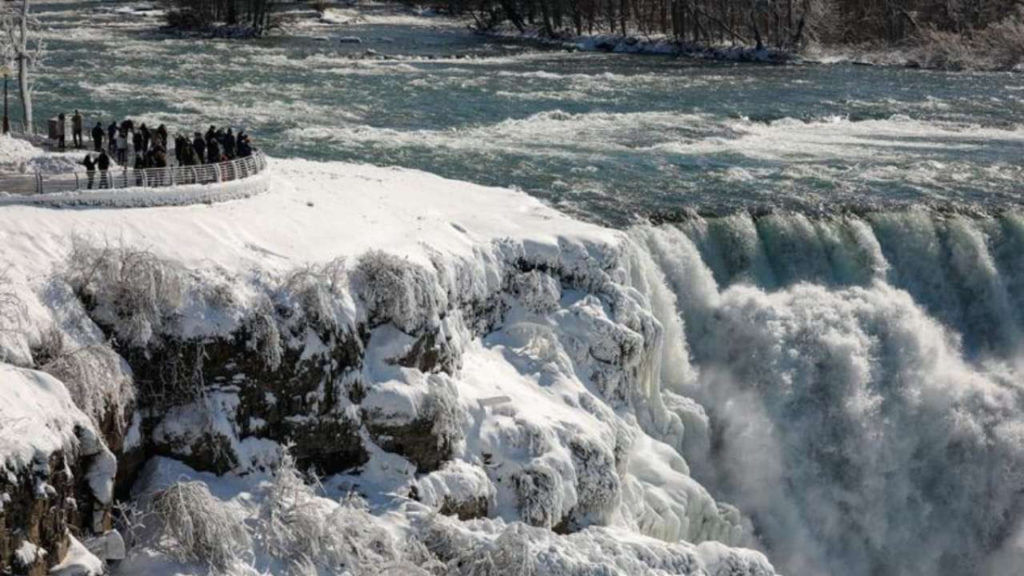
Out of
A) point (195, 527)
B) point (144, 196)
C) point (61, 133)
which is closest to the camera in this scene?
point (195, 527)

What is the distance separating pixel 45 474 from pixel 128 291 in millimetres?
3700

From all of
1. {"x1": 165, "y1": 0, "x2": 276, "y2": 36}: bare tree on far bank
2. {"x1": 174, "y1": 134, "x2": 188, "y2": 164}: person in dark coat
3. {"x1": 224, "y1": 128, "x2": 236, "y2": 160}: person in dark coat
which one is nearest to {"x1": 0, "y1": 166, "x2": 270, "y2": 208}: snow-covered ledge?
{"x1": 174, "y1": 134, "x2": 188, "y2": 164}: person in dark coat

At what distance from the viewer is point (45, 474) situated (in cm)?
1745

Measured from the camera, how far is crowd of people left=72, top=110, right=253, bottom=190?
1001 inches

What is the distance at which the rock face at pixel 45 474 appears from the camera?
55.9 ft

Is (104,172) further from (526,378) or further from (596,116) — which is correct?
(596,116)

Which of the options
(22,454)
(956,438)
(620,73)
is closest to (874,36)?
(620,73)

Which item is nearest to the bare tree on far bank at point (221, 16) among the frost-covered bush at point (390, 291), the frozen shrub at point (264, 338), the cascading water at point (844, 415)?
the cascading water at point (844, 415)

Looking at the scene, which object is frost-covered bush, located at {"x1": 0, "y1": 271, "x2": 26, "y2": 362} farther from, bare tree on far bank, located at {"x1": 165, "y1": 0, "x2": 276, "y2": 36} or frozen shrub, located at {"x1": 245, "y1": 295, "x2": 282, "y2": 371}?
bare tree on far bank, located at {"x1": 165, "y1": 0, "x2": 276, "y2": 36}

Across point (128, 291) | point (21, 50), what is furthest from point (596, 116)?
point (128, 291)

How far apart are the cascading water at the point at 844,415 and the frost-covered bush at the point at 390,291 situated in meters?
7.81

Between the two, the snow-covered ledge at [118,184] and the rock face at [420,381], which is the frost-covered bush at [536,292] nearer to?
the rock face at [420,381]

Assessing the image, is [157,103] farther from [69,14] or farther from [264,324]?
[69,14]

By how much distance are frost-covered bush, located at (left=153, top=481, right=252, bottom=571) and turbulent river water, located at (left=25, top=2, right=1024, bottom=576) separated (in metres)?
12.1
